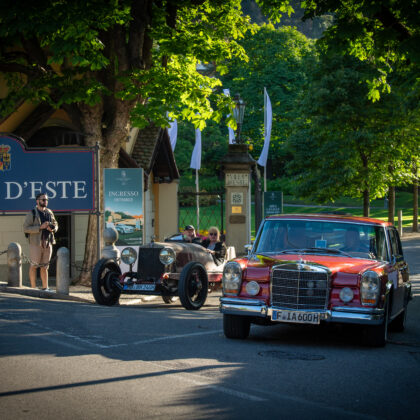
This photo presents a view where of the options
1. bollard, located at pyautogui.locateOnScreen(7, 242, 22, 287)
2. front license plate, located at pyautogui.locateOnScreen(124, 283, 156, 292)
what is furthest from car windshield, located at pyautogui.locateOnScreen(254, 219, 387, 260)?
bollard, located at pyautogui.locateOnScreen(7, 242, 22, 287)

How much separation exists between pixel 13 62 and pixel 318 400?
14.2m

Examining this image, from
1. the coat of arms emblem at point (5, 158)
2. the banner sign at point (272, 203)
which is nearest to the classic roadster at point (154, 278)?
the coat of arms emblem at point (5, 158)

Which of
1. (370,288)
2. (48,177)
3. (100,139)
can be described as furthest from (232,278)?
(100,139)

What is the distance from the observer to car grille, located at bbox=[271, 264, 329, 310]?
29.9ft

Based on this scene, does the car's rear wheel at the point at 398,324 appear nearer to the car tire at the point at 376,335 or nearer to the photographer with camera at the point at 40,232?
the car tire at the point at 376,335

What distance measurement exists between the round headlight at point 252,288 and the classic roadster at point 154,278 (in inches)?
149

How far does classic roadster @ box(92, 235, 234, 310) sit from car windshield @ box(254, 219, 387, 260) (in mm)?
3175

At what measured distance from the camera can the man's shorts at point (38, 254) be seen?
15.3 metres

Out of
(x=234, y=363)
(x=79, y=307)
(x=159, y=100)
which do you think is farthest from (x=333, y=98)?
(x=234, y=363)

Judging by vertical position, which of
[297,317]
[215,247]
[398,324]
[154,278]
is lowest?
[398,324]

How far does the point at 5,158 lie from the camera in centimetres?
1628

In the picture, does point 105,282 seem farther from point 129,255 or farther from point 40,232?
point 40,232

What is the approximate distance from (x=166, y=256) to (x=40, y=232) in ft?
10.2

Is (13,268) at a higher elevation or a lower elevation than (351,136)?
lower
